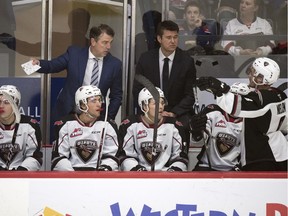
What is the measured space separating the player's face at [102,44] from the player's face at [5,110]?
0.84 metres

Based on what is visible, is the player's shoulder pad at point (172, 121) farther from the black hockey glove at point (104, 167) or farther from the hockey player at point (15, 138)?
the hockey player at point (15, 138)

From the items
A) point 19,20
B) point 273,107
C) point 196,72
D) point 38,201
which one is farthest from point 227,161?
point 19,20

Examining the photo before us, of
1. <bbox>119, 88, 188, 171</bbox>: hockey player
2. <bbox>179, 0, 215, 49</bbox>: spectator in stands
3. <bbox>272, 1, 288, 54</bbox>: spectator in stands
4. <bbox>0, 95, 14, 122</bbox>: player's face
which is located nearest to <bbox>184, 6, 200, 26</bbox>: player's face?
<bbox>179, 0, 215, 49</bbox>: spectator in stands

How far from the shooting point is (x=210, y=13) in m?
6.64

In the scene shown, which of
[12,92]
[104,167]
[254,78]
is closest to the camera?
[104,167]

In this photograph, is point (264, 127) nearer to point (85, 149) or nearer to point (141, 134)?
point (141, 134)

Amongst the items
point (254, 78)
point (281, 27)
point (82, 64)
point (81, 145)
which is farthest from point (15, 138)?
point (281, 27)

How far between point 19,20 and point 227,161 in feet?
6.94

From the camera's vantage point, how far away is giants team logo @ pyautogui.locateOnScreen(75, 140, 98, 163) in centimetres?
561

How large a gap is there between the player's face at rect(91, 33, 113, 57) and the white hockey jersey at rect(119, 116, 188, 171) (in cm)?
72

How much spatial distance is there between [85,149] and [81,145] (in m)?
0.04

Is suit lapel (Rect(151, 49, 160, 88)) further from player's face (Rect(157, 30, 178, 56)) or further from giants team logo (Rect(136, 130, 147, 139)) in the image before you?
giants team logo (Rect(136, 130, 147, 139))

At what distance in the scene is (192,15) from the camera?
21.7 ft

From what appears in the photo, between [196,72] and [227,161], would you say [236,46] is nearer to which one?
[196,72]
